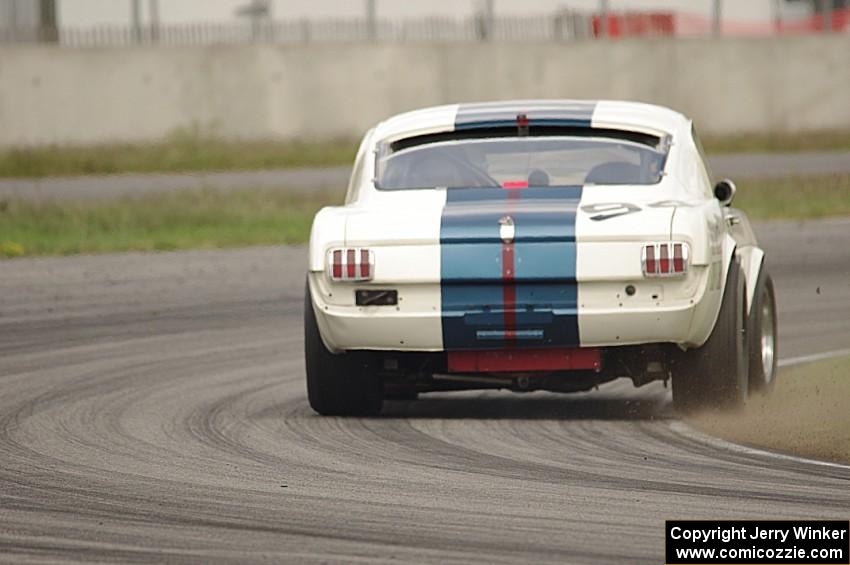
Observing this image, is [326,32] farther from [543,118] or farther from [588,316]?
[588,316]

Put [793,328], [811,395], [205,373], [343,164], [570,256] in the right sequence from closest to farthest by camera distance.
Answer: [570,256], [811,395], [205,373], [793,328], [343,164]

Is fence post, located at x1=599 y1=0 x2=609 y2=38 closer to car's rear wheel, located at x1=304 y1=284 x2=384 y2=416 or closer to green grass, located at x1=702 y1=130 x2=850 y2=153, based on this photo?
green grass, located at x1=702 y1=130 x2=850 y2=153

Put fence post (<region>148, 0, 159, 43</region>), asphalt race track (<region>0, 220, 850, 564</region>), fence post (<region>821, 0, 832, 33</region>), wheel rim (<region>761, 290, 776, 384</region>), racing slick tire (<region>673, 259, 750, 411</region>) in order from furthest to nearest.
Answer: fence post (<region>821, 0, 832, 33</region>) < fence post (<region>148, 0, 159, 43</region>) < wheel rim (<region>761, 290, 776, 384</region>) < racing slick tire (<region>673, 259, 750, 411</region>) < asphalt race track (<region>0, 220, 850, 564</region>)

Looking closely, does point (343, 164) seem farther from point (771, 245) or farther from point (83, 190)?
point (771, 245)

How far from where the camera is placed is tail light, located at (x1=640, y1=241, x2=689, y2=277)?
25.7 feet

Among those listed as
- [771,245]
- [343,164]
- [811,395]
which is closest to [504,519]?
[811,395]

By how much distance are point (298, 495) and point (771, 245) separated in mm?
11153

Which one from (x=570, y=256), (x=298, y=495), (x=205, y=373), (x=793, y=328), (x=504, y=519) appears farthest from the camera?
(x=793, y=328)

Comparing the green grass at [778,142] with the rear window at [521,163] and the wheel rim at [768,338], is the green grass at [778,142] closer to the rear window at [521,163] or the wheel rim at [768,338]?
the wheel rim at [768,338]

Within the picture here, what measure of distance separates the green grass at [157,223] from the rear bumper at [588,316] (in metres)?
10.1

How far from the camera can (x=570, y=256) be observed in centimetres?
785

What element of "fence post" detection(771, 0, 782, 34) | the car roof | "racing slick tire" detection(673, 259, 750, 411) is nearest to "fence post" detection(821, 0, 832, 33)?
"fence post" detection(771, 0, 782, 34)

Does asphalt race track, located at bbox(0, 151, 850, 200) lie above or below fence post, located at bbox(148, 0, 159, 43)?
below

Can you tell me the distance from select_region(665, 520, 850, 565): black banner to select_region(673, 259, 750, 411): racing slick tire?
2.28 m
